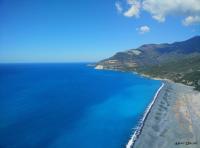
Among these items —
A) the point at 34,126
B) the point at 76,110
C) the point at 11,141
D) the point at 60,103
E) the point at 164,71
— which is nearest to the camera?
the point at 11,141

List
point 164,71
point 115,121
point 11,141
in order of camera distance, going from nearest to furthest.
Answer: point 11,141 < point 115,121 < point 164,71

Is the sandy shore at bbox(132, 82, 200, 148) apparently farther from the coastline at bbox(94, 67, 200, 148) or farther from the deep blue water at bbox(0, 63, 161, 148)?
the deep blue water at bbox(0, 63, 161, 148)

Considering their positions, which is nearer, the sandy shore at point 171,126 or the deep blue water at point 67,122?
the sandy shore at point 171,126

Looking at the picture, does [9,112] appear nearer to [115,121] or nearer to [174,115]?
[115,121]

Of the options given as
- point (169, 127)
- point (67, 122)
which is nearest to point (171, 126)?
point (169, 127)

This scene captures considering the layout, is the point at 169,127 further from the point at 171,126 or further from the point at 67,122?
the point at 67,122

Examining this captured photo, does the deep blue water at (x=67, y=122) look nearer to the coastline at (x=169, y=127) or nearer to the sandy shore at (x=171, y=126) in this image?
the coastline at (x=169, y=127)

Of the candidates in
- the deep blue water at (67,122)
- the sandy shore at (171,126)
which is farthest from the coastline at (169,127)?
the deep blue water at (67,122)

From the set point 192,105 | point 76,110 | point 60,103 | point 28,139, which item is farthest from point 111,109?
point 28,139
